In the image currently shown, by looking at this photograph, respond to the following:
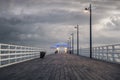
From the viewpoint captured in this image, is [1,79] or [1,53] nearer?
[1,79]

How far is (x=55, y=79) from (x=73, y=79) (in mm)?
763

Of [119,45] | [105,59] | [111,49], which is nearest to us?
[119,45]

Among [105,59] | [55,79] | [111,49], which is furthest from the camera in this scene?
[105,59]

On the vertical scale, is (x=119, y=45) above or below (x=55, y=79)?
above

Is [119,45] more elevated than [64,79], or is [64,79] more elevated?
[119,45]

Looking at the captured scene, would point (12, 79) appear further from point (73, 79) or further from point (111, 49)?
point (111, 49)

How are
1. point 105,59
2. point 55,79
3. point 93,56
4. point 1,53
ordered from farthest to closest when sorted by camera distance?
point 93,56, point 105,59, point 1,53, point 55,79

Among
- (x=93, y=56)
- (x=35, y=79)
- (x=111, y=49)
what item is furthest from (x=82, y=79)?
(x=93, y=56)

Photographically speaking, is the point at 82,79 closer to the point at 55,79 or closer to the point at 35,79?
the point at 55,79

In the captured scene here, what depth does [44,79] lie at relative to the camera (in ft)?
30.9

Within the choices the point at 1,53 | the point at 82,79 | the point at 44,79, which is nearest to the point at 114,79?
the point at 82,79

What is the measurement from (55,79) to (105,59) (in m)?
15.5

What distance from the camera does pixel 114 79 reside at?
962 cm

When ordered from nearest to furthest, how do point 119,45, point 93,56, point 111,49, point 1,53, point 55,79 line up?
1. point 55,79
2. point 1,53
3. point 119,45
4. point 111,49
5. point 93,56
